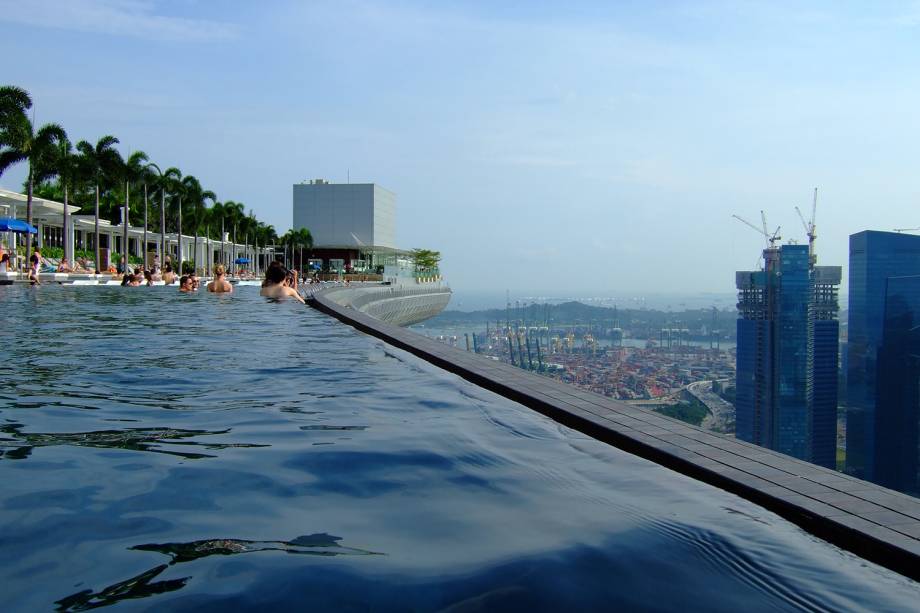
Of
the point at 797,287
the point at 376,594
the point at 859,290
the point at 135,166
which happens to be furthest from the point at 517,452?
the point at 135,166

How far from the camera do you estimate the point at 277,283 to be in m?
21.3

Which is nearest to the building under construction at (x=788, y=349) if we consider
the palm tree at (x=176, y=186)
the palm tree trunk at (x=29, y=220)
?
the palm tree trunk at (x=29, y=220)

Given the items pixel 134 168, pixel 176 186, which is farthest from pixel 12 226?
pixel 176 186

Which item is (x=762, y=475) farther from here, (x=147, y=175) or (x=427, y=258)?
(x=427, y=258)

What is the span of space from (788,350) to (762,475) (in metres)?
11.3

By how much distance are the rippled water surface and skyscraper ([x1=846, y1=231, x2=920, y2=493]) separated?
563cm

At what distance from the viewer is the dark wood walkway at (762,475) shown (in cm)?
290

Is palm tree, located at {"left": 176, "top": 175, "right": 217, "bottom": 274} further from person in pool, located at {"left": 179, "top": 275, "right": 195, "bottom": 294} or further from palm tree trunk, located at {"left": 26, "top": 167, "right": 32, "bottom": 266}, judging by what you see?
person in pool, located at {"left": 179, "top": 275, "right": 195, "bottom": 294}

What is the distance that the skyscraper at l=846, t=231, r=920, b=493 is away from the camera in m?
10.1

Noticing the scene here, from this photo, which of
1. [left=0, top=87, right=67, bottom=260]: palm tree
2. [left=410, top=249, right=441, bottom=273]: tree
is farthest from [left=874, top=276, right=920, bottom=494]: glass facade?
[left=410, top=249, right=441, bottom=273]: tree

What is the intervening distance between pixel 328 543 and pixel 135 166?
52.7 m

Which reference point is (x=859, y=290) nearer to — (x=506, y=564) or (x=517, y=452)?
(x=517, y=452)

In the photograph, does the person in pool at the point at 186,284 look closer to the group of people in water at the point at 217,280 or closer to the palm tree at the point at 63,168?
the group of people in water at the point at 217,280

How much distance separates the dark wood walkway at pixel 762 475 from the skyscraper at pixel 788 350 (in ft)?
20.6
